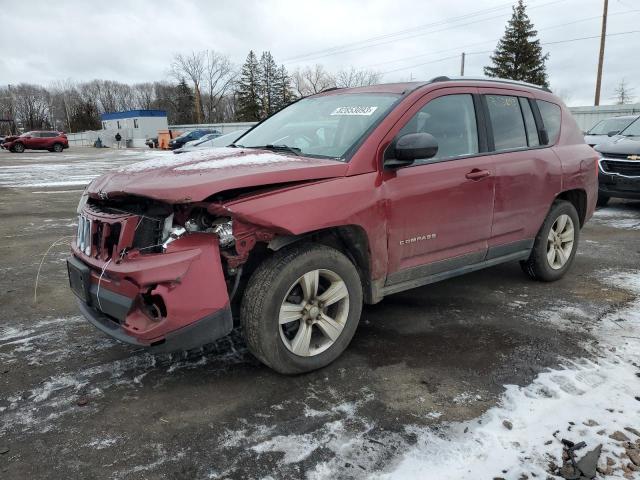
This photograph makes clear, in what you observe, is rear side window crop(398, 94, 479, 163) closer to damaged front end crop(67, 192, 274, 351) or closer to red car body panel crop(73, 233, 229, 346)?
damaged front end crop(67, 192, 274, 351)

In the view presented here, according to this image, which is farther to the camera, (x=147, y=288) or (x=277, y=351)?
(x=277, y=351)

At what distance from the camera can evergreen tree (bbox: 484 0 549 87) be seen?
42.2 metres

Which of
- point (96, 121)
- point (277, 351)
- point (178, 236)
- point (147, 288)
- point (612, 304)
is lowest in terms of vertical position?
point (612, 304)

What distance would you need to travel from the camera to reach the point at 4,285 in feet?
15.9

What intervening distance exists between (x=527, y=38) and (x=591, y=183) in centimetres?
4387

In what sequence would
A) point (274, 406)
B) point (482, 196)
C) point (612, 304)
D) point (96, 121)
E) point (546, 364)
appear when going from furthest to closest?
1. point (96, 121)
2. point (612, 304)
3. point (482, 196)
4. point (546, 364)
5. point (274, 406)

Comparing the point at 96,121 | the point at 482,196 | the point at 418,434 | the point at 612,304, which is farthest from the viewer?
the point at 96,121

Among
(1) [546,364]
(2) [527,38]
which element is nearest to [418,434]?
(1) [546,364]

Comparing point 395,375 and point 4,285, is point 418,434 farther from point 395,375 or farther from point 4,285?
point 4,285

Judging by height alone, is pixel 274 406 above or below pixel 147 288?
below

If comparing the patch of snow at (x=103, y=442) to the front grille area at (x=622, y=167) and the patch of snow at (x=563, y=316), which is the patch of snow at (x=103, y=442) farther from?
the front grille area at (x=622, y=167)

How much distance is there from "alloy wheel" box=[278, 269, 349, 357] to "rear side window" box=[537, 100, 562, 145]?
2.83 metres

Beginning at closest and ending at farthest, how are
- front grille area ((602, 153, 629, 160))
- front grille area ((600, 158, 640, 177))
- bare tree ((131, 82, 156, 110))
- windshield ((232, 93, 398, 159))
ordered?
1. windshield ((232, 93, 398, 159))
2. front grille area ((600, 158, 640, 177))
3. front grille area ((602, 153, 629, 160))
4. bare tree ((131, 82, 156, 110))

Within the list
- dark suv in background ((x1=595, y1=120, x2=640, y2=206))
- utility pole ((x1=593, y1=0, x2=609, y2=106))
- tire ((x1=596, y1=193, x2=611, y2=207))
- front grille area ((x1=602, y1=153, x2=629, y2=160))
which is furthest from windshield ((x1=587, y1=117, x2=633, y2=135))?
utility pole ((x1=593, y1=0, x2=609, y2=106))
